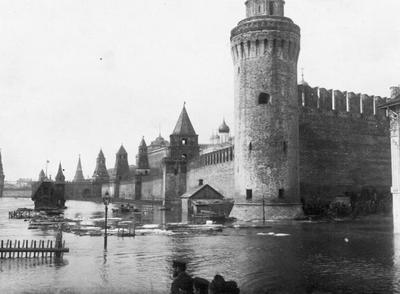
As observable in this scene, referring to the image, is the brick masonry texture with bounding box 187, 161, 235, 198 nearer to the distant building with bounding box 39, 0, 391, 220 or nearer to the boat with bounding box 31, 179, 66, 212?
the distant building with bounding box 39, 0, 391, 220

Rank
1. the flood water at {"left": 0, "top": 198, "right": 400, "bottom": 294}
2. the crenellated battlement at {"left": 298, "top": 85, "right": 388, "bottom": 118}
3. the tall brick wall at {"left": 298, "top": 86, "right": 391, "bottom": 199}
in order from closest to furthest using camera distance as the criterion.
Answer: the flood water at {"left": 0, "top": 198, "right": 400, "bottom": 294} < the tall brick wall at {"left": 298, "top": 86, "right": 391, "bottom": 199} < the crenellated battlement at {"left": 298, "top": 85, "right": 388, "bottom": 118}

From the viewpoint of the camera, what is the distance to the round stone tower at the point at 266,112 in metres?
33.8

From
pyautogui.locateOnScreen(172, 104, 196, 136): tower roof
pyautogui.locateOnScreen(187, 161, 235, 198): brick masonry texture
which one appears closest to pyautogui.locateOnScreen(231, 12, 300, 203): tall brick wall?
pyautogui.locateOnScreen(187, 161, 235, 198): brick masonry texture

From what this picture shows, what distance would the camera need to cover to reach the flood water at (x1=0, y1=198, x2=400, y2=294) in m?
12.0

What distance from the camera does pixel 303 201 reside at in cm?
3616

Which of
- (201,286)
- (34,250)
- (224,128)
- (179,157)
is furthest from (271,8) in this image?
(224,128)

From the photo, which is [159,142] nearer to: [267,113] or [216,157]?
[216,157]

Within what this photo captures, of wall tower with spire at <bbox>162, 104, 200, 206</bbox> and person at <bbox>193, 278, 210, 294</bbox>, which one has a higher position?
wall tower with spire at <bbox>162, 104, 200, 206</bbox>

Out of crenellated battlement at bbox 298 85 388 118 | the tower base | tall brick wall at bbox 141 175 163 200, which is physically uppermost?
crenellated battlement at bbox 298 85 388 118

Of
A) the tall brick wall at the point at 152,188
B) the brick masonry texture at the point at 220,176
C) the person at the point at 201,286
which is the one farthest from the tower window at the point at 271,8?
the tall brick wall at the point at 152,188

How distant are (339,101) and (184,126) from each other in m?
30.0

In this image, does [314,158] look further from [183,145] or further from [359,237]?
[183,145]

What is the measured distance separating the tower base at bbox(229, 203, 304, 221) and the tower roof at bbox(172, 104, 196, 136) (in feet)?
108

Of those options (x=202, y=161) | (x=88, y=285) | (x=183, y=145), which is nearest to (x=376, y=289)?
(x=88, y=285)
